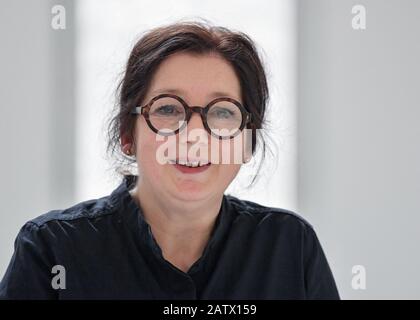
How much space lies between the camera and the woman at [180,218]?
1149mm

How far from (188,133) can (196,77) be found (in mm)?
120

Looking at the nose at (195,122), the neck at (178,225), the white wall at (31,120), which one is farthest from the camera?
the white wall at (31,120)

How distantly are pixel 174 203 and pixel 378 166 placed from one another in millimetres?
1222

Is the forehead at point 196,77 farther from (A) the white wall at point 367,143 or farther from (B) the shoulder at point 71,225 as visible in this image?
(A) the white wall at point 367,143

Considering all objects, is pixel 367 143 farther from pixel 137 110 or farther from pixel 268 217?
pixel 137 110

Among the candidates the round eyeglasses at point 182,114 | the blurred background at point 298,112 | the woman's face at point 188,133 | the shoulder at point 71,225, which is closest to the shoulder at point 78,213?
the shoulder at point 71,225

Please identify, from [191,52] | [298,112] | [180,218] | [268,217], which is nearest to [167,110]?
[191,52]

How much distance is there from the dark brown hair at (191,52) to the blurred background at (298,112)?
0.82m

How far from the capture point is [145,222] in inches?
47.9

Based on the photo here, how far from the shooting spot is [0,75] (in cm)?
207

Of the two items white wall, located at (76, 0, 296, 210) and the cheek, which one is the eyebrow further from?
white wall, located at (76, 0, 296, 210)

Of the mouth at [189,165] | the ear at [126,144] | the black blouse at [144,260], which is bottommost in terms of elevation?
the black blouse at [144,260]

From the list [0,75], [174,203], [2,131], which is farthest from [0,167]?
[174,203]

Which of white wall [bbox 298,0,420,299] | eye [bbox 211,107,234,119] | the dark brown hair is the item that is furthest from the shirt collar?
white wall [bbox 298,0,420,299]
